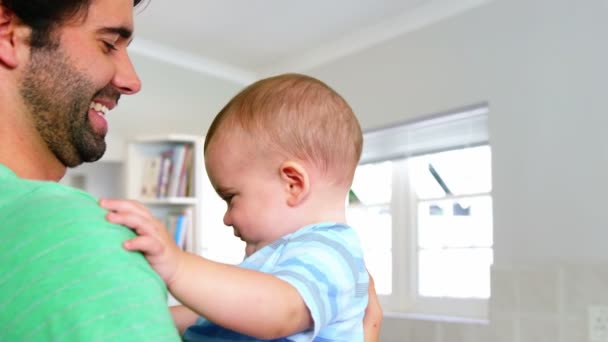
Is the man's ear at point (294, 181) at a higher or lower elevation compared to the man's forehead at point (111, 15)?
lower

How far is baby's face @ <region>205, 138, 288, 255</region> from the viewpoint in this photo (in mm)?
995

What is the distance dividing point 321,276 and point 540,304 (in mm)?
2252

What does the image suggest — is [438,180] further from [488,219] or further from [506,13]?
[506,13]

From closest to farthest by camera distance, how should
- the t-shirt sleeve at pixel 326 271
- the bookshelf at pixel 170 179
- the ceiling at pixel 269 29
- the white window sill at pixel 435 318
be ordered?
the t-shirt sleeve at pixel 326 271
the white window sill at pixel 435 318
the ceiling at pixel 269 29
the bookshelf at pixel 170 179

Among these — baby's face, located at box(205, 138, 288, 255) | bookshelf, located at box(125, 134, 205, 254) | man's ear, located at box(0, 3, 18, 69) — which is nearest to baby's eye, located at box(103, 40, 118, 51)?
man's ear, located at box(0, 3, 18, 69)

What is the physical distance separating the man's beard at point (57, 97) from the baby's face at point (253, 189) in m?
0.21

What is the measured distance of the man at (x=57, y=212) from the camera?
0.60 metres

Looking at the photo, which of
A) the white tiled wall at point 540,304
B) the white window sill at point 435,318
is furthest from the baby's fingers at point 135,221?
the white window sill at point 435,318

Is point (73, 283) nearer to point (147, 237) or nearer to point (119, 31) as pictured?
point (147, 237)

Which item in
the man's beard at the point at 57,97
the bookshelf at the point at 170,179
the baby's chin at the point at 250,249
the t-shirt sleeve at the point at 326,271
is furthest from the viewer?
the bookshelf at the point at 170,179

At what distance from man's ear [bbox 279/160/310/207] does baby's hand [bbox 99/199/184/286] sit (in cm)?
30

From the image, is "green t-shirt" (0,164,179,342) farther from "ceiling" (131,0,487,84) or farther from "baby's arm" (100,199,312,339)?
"ceiling" (131,0,487,84)

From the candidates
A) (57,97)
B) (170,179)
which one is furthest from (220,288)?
(170,179)

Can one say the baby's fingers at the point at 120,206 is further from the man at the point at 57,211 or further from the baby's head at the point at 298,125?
the baby's head at the point at 298,125
